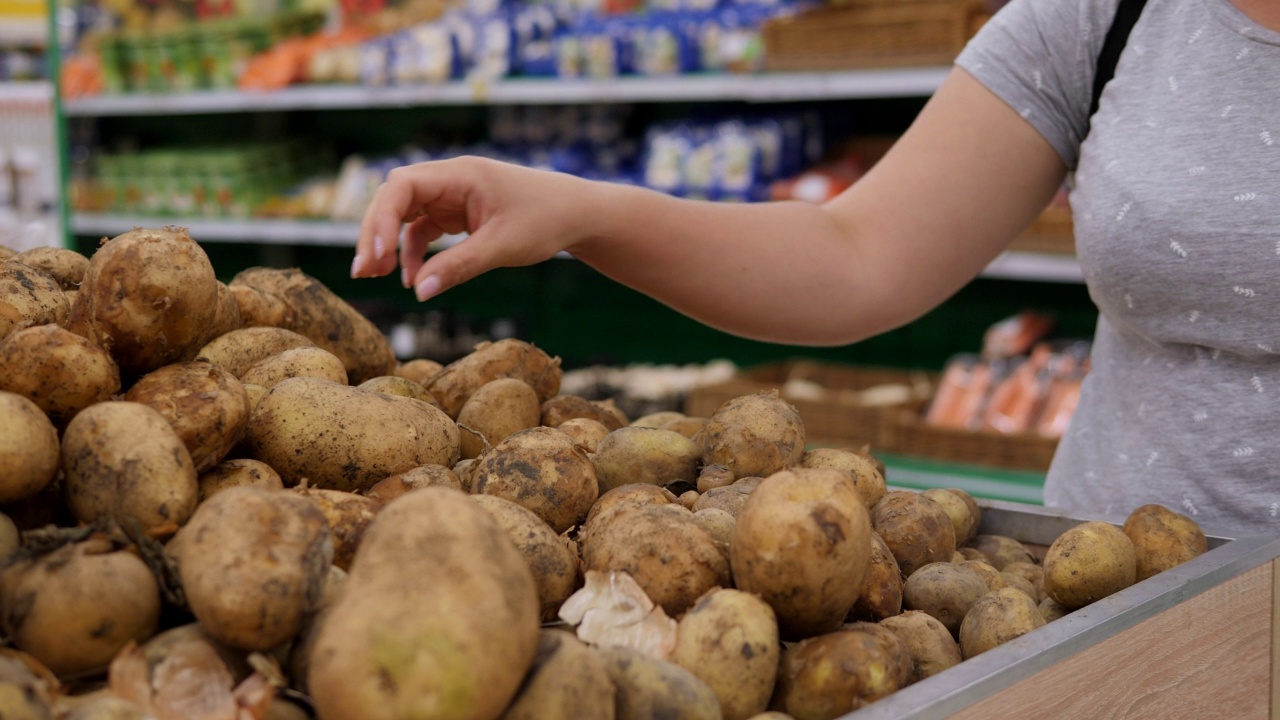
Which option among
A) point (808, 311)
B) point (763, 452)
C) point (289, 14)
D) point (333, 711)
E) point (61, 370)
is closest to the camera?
point (333, 711)

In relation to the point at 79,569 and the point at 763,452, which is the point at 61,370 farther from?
the point at 763,452

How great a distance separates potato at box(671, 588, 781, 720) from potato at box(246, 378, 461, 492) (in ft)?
0.99

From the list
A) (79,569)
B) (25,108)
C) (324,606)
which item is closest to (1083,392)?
(324,606)

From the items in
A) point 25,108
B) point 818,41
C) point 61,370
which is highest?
point 818,41

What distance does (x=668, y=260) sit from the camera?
1338mm

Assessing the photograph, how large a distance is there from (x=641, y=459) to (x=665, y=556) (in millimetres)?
233

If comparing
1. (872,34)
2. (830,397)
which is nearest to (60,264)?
(872,34)

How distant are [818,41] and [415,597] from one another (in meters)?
2.45

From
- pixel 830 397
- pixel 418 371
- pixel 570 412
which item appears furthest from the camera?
pixel 830 397

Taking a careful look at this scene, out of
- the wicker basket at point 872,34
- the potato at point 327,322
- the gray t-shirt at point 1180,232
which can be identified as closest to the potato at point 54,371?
the potato at point 327,322

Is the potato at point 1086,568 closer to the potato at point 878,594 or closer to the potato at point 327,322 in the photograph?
the potato at point 878,594

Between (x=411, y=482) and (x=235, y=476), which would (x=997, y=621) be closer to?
(x=411, y=482)

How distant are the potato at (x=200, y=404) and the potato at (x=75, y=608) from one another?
0.15 metres

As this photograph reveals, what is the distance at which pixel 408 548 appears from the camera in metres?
0.63
